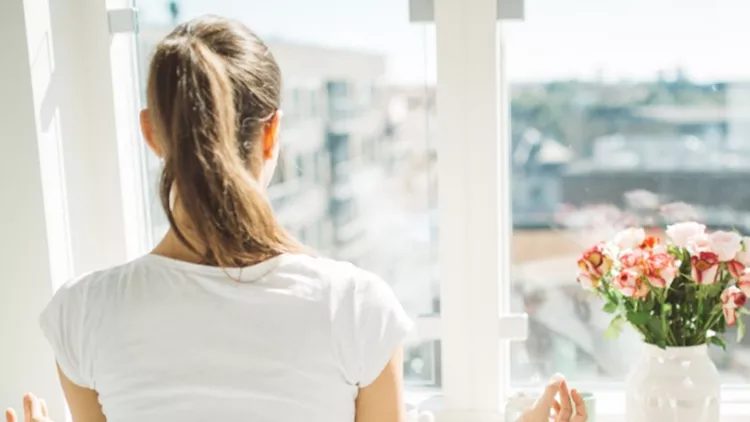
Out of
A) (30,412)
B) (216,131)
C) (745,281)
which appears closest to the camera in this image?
(216,131)

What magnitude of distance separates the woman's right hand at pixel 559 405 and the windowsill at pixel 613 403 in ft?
1.53

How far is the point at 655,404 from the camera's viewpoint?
4.30 feet

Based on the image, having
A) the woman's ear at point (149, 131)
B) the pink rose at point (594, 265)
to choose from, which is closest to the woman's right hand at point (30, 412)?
the woman's ear at point (149, 131)

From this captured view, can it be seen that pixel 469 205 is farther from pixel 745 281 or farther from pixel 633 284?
pixel 745 281

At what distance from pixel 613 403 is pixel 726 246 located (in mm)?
451

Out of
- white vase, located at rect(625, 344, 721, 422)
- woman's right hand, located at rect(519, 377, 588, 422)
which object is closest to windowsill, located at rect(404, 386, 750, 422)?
white vase, located at rect(625, 344, 721, 422)

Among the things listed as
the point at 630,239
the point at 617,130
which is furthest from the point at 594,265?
the point at 617,130

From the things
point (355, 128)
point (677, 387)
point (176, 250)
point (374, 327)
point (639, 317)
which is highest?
point (355, 128)

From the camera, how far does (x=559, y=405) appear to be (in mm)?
1081

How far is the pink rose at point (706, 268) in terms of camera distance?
125cm

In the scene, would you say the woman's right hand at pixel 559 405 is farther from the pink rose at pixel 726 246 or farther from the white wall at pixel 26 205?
the white wall at pixel 26 205

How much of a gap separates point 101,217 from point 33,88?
0.30 m

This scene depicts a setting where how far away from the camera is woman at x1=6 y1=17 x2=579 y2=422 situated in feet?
2.97

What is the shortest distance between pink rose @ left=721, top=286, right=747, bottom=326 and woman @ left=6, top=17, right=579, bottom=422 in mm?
598
